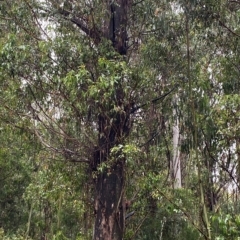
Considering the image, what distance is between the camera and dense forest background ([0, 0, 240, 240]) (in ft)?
16.1

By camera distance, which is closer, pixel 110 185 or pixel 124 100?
pixel 124 100

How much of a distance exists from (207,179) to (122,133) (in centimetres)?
190

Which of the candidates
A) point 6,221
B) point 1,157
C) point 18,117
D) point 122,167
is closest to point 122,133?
point 122,167

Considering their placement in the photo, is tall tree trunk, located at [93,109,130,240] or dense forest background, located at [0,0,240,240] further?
tall tree trunk, located at [93,109,130,240]

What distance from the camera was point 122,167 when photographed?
5.32m

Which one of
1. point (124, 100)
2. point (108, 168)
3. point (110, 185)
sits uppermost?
point (124, 100)

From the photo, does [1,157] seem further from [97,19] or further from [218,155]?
[218,155]

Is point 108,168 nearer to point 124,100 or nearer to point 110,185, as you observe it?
point 110,185

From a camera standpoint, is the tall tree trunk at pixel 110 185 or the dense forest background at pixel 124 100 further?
the tall tree trunk at pixel 110 185

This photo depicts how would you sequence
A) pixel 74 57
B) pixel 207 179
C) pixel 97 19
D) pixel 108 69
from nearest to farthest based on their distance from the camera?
pixel 108 69, pixel 74 57, pixel 97 19, pixel 207 179

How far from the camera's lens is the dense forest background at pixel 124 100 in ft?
16.1

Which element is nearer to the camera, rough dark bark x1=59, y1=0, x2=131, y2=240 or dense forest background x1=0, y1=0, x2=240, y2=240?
dense forest background x1=0, y1=0, x2=240, y2=240

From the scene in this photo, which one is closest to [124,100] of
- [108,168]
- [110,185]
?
[108,168]

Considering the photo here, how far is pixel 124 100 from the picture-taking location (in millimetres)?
5156
